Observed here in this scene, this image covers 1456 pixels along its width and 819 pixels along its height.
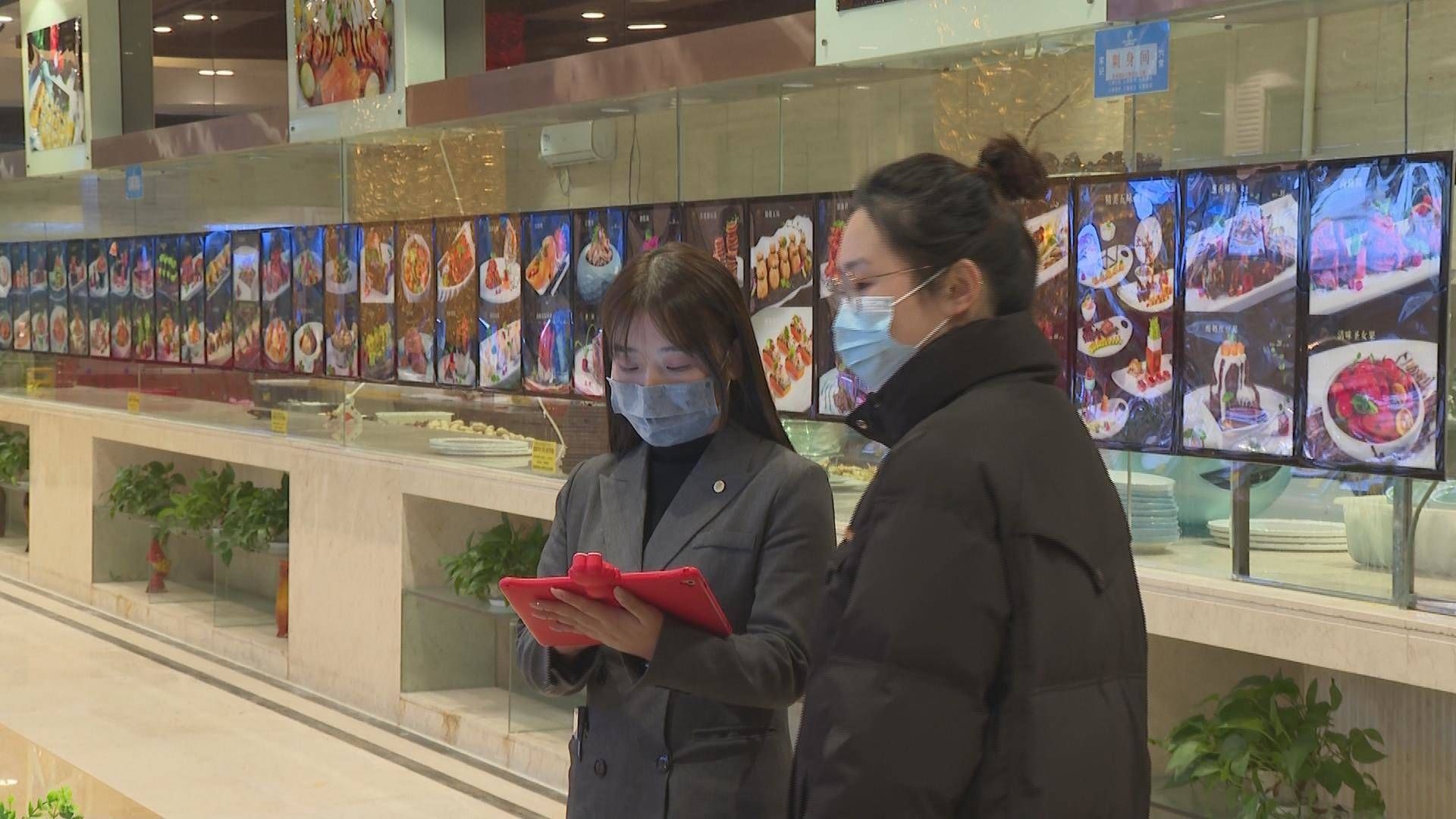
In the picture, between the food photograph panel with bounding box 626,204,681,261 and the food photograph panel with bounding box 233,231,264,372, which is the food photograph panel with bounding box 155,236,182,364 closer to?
the food photograph panel with bounding box 233,231,264,372

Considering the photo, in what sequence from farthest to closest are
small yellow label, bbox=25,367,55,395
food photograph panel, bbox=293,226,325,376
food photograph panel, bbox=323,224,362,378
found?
1. small yellow label, bbox=25,367,55,395
2. food photograph panel, bbox=293,226,325,376
3. food photograph panel, bbox=323,224,362,378

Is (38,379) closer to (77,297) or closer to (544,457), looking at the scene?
(77,297)

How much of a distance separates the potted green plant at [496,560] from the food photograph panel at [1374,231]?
290 cm

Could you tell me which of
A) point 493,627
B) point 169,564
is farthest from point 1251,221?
point 169,564

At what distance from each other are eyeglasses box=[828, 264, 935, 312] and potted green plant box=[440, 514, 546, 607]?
365cm

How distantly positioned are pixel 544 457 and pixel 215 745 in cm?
155

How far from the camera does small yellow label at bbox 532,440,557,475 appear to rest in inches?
197

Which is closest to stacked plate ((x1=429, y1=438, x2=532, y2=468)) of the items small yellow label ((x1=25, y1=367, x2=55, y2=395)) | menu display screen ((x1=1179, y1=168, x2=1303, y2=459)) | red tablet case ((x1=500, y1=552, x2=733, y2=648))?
menu display screen ((x1=1179, y1=168, x2=1303, y2=459))

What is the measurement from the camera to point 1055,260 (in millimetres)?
3432

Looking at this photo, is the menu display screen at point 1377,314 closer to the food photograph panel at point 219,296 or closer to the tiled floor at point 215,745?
the tiled floor at point 215,745

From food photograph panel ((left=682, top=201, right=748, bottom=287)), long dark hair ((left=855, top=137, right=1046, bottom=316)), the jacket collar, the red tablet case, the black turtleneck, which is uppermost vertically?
food photograph panel ((left=682, top=201, right=748, bottom=287))

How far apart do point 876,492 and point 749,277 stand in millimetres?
2982

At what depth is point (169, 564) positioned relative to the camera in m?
7.69

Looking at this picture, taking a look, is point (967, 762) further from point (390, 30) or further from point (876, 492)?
point (390, 30)
